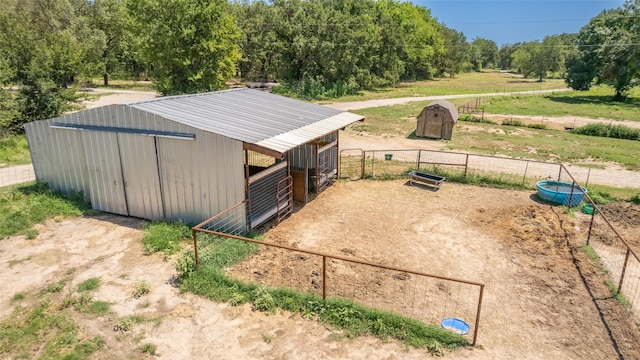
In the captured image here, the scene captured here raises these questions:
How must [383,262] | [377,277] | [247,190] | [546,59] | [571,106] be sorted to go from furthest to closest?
[546,59] → [571,106] → [247,190] → [383,262] → [377,277]

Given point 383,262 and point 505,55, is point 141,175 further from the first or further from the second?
point 505,55

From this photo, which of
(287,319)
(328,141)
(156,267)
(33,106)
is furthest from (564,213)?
(33,106)

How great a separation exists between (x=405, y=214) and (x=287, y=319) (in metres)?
6.57

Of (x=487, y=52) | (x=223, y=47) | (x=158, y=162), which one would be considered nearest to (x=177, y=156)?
(x=158, y=162)

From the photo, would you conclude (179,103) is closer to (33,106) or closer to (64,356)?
(64,356)

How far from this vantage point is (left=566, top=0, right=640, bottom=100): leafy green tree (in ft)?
132

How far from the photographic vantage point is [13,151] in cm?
1889

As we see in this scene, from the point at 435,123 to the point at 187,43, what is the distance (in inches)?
766

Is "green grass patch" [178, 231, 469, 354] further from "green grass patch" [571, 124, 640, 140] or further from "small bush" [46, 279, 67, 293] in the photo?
"green grass patch" [571, 124, 640, 140]

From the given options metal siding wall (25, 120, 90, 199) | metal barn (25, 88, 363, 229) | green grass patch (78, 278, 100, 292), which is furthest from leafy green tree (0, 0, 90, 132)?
green grass patch (78, 278, 100, 292)

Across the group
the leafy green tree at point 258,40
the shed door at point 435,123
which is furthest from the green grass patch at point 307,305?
the leafy green tree at point 258,40

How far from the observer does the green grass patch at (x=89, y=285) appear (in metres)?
8.38

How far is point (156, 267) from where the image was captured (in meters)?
9.29

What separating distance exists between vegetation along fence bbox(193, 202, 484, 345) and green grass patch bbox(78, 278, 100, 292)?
6.94 ft
